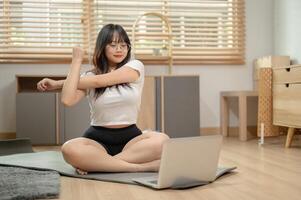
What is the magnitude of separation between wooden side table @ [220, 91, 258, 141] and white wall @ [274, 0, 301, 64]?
513mm

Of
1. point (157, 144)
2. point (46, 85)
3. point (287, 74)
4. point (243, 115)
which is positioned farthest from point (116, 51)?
point (243, 115)

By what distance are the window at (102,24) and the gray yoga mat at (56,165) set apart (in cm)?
151

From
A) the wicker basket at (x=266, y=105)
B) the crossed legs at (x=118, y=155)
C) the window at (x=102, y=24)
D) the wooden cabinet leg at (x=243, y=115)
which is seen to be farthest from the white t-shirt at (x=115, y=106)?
the window at (x=102, y=24)

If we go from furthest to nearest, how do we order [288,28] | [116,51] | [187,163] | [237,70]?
[237,70] < [288,28] < [116,51] < [187,163]

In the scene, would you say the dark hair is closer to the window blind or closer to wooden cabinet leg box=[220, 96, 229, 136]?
the window blind

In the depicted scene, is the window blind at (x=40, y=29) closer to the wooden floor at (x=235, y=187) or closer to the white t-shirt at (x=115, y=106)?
the white t-shirt at (x=115, y=106)

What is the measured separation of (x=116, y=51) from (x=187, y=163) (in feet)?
2.22

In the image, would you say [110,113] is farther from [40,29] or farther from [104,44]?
[40,29]

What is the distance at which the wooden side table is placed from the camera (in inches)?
143

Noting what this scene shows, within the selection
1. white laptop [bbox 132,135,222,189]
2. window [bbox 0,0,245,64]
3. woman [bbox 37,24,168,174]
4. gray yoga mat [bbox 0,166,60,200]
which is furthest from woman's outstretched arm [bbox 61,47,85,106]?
window [bbox 0,0,245,64]

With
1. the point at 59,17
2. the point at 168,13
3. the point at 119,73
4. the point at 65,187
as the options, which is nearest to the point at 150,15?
the point at 168,13

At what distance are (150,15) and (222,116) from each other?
1172mm

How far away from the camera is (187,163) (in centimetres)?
170

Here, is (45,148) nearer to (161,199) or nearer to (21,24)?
(21,24)
